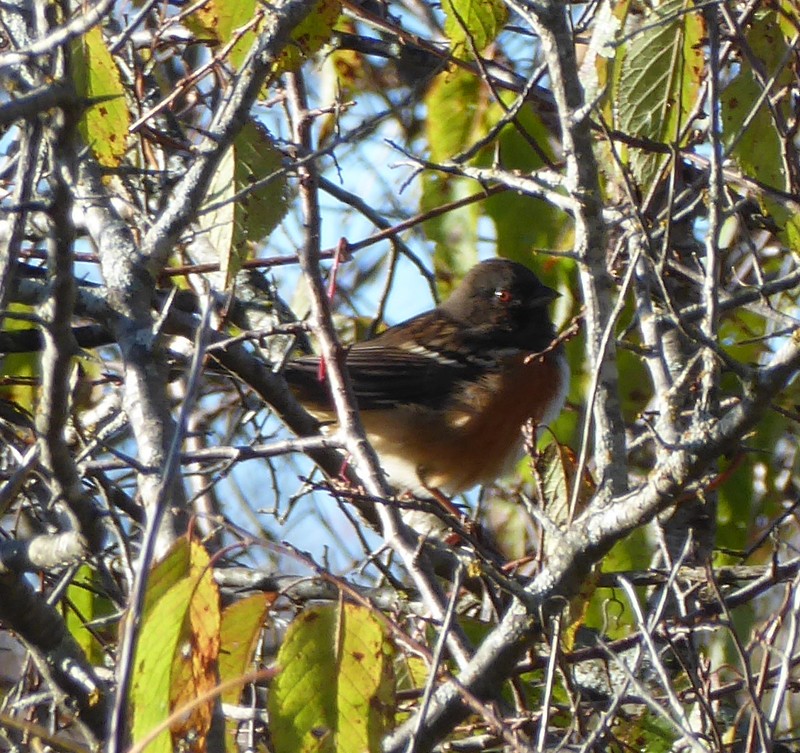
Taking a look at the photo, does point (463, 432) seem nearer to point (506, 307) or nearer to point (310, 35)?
point (506, 307)

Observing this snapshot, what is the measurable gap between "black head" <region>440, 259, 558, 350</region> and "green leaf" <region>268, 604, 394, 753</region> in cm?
316

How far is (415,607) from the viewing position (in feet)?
9.37

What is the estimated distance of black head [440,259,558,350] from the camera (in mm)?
5000

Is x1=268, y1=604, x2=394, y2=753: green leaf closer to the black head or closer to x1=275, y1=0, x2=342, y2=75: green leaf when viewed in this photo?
x1=275, y1=0, x2=342, y2=75: green leaf

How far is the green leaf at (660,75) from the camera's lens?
2154 millimetres

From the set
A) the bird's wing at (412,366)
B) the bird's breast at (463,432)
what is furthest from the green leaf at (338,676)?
the bird's breast at (463,432)

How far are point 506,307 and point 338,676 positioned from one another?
3288 millimetres

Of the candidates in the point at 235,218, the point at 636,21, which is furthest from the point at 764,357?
the point at 235,218

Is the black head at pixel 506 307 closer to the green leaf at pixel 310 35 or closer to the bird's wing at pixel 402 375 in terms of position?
the bird's wing at pixel 402 375

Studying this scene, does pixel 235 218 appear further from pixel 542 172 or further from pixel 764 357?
pixel 764 357

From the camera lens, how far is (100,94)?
2055 mm

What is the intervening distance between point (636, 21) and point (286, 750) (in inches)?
97.7

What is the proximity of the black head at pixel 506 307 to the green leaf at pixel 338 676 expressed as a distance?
316 cm

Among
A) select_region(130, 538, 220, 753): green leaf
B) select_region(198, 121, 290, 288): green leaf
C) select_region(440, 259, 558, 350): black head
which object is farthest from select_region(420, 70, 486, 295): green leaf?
select_region(130, 538, 220, 753): green leaf
